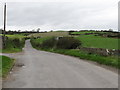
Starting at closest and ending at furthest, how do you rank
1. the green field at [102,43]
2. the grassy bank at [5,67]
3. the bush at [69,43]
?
1. the grassy bank at [5,67]
2. the bush at [69,43]
3. the green field at [102,43]

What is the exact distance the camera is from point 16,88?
7.95 meters

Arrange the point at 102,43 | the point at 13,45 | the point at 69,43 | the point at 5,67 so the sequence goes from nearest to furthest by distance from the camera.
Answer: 1. the point at 5,67
2. the point at 69,43
3. the point at 102,43
4. the point at 13,45

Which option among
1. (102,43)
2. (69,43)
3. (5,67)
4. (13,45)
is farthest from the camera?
(13,45)

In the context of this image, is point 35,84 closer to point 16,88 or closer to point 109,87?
point 16,88

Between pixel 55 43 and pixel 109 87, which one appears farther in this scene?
pixel 55 43

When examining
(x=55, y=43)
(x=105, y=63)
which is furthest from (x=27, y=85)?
(x=55, y=43)

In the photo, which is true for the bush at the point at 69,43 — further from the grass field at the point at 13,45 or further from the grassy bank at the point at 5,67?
the grassy bank at the point at 5,67

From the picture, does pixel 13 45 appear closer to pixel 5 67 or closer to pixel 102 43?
pixel 102 43

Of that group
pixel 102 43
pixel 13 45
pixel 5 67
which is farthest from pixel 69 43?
pixel 5 67

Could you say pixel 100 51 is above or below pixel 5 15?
below

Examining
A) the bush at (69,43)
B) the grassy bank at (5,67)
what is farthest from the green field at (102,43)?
the grassy bank at (5,67)

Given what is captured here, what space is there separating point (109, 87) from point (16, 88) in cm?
372

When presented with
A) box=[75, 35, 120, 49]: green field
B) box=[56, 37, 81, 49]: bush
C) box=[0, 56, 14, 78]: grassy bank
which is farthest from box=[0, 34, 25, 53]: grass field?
box=[0, 56, 14, 78]: grassy bank

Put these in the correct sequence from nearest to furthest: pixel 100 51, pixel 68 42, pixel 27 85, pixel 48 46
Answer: pixel 27 85
pixel 100 51
pixel 68 42
pixel 48 46
